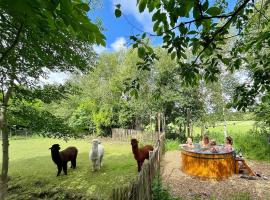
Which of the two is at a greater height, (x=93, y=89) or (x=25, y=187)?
(x=93, y=89)

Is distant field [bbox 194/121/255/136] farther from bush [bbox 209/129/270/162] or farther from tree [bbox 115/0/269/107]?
tree [bbox 115/0/269/107]

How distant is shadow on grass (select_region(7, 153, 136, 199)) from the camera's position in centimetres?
955

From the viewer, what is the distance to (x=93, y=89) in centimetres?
3045

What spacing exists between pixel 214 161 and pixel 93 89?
72.4 feet

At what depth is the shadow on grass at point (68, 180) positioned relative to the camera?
955cm

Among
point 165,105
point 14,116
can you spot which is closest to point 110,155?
point 165,105

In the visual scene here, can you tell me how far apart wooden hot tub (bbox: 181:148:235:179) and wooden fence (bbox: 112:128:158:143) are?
31.4ft

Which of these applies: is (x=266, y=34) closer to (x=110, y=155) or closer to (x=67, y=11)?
(x=67, y=11)

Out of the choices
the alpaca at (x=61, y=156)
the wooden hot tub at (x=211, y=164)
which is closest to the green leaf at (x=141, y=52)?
the wooden hot tub at (x=211, y=164)

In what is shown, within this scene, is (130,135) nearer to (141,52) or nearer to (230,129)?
(230,129)

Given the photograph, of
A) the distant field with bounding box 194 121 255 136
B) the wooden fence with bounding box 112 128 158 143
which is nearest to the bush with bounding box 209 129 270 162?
the distant field with bounding box 194 121 255 136

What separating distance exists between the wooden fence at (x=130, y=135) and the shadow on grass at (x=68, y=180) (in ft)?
17.6

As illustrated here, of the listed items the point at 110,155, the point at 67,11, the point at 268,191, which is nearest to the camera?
the point at 67,11

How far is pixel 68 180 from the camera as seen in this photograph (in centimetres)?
1136
